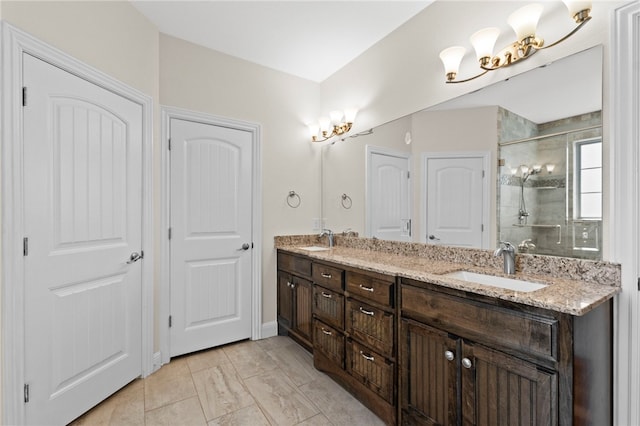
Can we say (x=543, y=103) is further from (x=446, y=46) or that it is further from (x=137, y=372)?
(x=137, y=372)

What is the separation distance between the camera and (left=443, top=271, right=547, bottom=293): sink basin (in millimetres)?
1471

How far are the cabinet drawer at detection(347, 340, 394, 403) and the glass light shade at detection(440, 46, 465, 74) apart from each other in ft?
5.94

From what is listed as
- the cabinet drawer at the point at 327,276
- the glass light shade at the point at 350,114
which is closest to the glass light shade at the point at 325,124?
the glass light shade at the point at 350,114

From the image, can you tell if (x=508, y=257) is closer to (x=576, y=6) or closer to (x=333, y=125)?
(x=576, y=6)

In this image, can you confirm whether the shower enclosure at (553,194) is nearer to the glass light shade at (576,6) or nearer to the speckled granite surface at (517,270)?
the speckled granite surface at (517,270)

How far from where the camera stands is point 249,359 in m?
2.54

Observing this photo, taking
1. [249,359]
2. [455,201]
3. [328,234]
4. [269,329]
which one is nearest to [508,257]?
[455,201]

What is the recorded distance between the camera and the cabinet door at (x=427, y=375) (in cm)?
141

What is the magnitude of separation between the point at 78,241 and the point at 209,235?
3.31 ft

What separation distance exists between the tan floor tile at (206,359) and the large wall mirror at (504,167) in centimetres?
169

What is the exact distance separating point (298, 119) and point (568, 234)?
253 cm

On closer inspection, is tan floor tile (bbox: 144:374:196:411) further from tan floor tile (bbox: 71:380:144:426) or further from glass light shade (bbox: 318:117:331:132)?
glass light shade (bbox: 318:117:331:132)

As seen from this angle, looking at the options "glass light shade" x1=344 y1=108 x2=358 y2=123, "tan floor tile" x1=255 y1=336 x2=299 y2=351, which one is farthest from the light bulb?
"tan floor tile" x1=255 y1=336 x2=299 y2=351

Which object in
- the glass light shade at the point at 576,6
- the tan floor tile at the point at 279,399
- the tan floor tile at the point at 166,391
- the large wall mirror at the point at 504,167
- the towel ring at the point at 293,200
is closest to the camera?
the glass light shade at the point at 576,6
